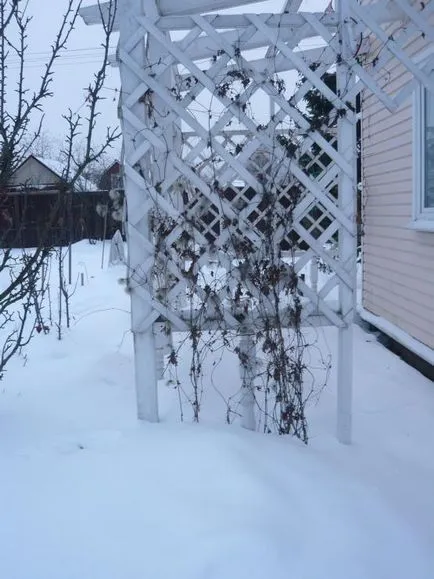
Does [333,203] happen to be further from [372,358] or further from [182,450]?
[372,358]

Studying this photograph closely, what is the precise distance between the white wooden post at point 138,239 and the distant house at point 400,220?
212cm

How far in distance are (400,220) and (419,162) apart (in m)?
0.67

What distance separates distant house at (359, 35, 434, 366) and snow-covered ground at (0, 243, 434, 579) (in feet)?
5.17

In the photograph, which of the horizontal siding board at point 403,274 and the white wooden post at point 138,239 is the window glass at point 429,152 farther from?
the white wooden post at point 138,239

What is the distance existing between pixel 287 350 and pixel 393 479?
0.78 meters

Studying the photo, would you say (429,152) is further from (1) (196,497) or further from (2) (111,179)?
(2) (111,179)

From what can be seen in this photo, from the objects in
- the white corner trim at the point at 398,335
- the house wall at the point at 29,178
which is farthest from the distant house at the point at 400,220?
the house wall at the point at 29,178

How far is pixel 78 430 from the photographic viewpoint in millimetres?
2662

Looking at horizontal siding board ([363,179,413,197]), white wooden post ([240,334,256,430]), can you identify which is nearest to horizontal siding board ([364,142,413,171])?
horizontal siding board ([363,179,413,197])

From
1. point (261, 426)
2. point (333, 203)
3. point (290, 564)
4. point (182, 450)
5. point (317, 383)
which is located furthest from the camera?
point (317, 383)

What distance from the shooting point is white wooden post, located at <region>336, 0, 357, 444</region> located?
9.18ft

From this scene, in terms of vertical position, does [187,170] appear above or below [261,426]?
above

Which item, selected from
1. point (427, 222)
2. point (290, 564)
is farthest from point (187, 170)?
point (427, 222)

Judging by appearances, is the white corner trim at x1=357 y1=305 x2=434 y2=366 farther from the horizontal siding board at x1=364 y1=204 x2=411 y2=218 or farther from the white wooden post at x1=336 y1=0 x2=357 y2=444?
the white wooden post at x1=336 y1=0 x2=357 y2=444
